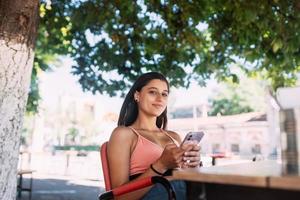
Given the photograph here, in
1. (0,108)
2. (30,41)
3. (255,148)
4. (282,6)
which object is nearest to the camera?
(0,108)

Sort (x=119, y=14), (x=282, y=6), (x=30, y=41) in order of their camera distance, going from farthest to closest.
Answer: (x=119, y=14), (x=282, y=6), (x=30, y=41)

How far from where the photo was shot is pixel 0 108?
2895 millimetres

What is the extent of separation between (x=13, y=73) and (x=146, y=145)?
4.23 ft

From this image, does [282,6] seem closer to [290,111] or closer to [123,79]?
[123,79]

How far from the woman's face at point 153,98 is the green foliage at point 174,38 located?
335cm

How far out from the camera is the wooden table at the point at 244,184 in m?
1.10

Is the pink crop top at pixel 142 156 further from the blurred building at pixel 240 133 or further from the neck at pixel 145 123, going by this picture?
the blurred building at pixel 240 133

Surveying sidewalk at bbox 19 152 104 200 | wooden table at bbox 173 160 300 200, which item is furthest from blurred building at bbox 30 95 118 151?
wooden table at bbox 173 160 300 200

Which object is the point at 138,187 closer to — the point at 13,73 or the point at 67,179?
the point at 13,73

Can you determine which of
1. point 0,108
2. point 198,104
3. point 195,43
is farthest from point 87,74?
point 198,104

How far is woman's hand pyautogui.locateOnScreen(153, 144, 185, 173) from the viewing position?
6.66 feet

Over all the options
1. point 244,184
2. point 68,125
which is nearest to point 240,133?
point 68,125

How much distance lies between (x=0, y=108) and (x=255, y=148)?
38.9 m

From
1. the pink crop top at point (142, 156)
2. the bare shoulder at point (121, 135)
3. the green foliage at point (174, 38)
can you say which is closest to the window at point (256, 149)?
the green foliage at point (174, 38)
